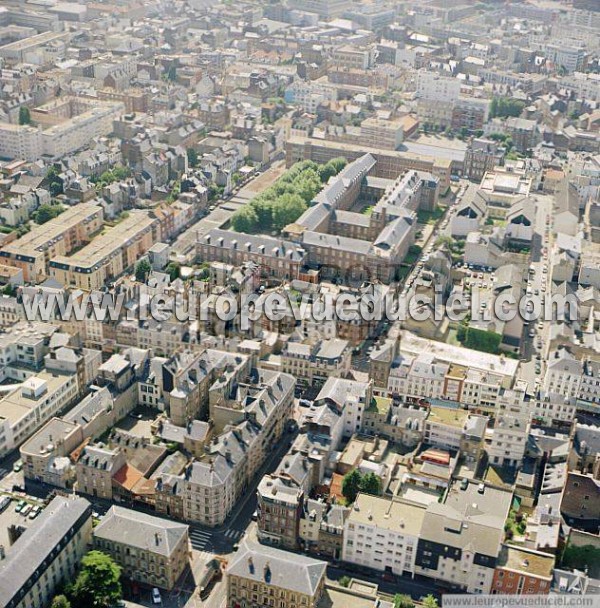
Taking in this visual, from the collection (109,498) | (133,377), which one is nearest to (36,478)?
(109,498)

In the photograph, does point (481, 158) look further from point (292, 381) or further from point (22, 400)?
point (22, 400)

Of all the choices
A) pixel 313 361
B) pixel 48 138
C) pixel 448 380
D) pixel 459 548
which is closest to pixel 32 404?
pixel 313 361

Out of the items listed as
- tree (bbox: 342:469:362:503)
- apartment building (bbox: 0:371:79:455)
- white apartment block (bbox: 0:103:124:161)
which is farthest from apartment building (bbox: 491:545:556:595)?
white apartment block (bbox: 0:103:124:161)

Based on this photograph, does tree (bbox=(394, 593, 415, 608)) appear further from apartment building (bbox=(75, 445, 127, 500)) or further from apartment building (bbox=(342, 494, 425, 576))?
apartment building (bbox=(75, 445, 127, 500))

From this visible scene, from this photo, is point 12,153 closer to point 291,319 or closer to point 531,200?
point 291,319

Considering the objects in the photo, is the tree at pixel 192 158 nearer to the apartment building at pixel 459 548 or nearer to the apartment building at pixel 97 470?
the apartment building at pixel 97 470

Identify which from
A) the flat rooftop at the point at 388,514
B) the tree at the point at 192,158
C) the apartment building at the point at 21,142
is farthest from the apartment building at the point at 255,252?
the apartment building at the point at 21,142
